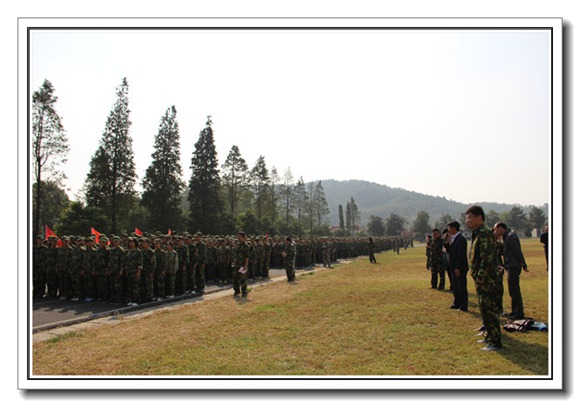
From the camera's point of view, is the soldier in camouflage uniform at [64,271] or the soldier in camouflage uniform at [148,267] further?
the soldier in camouflage uniform at [64,271]

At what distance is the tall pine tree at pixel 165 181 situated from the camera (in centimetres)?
4045

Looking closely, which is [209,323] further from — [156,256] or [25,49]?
[25,49]

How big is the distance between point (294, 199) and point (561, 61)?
7177cm

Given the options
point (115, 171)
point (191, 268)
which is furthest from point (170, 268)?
point (115, 171)

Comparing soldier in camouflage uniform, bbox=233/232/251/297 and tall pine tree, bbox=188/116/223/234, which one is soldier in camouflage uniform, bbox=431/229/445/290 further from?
tall pine tree, bbox=188/116/223/234

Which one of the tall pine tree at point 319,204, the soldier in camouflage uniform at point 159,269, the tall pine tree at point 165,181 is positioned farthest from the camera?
the tall pine tree at point 319,204

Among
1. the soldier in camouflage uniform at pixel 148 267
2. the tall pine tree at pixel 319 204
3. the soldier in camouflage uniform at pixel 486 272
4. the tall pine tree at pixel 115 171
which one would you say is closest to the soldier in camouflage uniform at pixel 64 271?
the soldier in camouflage uniform at pixel 148 267

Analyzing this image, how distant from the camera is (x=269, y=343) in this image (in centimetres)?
680

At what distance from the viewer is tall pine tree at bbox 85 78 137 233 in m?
34.6

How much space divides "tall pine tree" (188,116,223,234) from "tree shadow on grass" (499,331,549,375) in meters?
39.0

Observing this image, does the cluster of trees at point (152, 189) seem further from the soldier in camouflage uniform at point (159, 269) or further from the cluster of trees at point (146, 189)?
the soldier in camouflage uniform at point (159, 269)

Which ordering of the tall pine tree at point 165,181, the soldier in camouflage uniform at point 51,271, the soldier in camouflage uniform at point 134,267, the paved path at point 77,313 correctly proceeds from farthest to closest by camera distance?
the tall pine tree at point 165,181 < the soldier in camouflage uniform at point 51,271 < the soldier in camouflage uniform at point 134,267 < the paved path at point 77,313

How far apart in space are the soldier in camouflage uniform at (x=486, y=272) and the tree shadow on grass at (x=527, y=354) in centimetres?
25

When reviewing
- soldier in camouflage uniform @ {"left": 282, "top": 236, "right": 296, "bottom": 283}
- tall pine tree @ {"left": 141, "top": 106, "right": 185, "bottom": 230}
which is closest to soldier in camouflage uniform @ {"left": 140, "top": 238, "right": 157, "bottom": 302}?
soldier in camouflage uniform @ {"left": 282, "top": 236, "right": 296, "bottom": 283}
